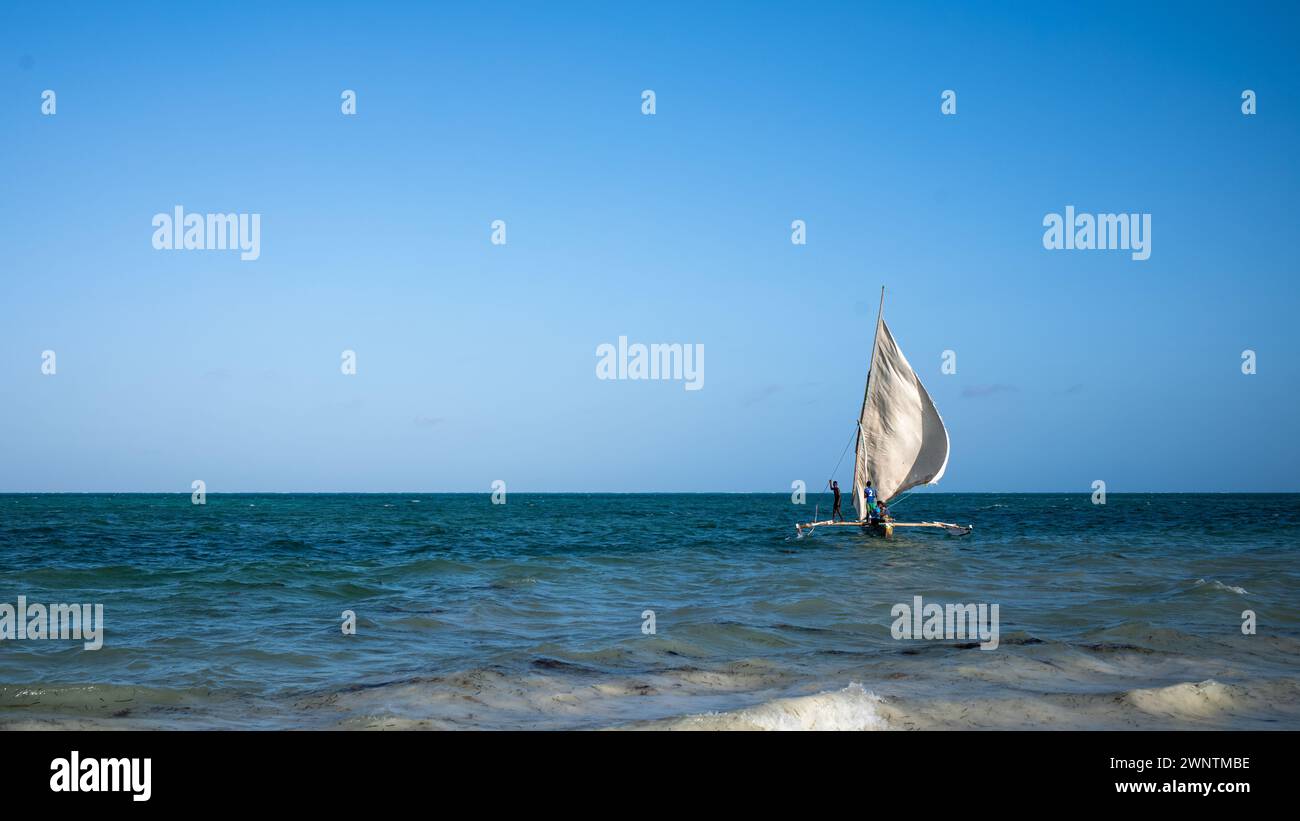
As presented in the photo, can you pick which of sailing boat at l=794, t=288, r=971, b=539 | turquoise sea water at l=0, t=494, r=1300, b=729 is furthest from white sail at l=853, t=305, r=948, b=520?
turquoise sea water at l=0, t=494, r=1300, b=729

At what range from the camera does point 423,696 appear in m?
10.6

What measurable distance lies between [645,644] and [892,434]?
2639cm

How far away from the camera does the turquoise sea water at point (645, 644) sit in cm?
995

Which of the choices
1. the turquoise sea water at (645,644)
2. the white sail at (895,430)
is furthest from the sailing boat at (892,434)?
the turquoise sea water at (645,644)

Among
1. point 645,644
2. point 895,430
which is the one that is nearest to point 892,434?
point 895,430

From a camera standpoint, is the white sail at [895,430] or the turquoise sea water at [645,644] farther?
the white sail at [895,430]

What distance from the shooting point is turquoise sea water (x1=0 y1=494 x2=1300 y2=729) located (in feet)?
32.7

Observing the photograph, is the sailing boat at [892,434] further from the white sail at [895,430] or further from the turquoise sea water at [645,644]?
the turquoise sea water at [645,644]

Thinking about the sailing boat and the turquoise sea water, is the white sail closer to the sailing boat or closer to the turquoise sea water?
the sailing boat

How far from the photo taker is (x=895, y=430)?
38.5m

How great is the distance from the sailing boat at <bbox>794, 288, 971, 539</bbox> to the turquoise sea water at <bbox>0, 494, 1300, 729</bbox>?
7.85 metres

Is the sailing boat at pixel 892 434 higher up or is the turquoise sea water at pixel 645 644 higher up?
the sailing boat at pixel 892 434

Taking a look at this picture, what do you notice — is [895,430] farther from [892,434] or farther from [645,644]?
[645,644]
